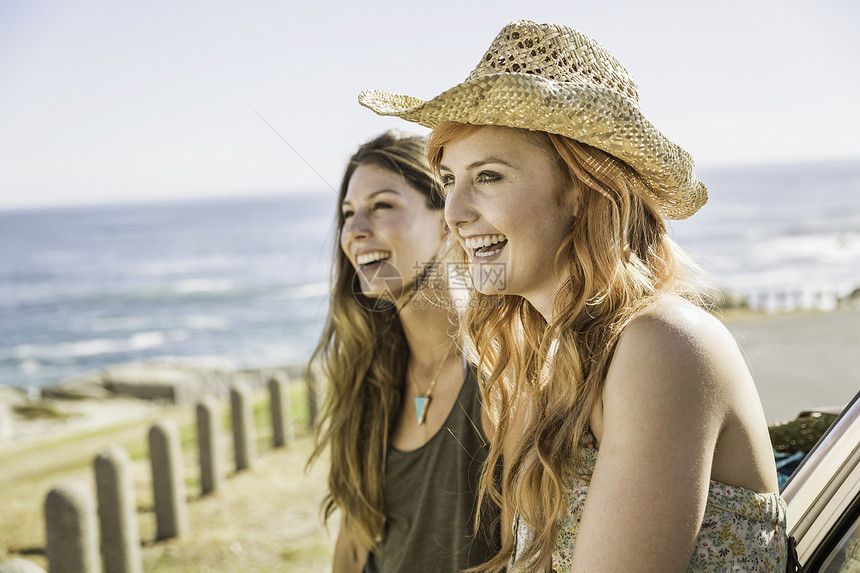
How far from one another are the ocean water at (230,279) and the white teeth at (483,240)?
27.6 inches

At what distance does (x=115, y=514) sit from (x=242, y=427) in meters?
2.91

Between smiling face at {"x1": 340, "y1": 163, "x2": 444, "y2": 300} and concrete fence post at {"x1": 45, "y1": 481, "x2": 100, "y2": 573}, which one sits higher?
smiling face at {"x1": 340, "y1": 163, "x2": 444, "y2": 300}

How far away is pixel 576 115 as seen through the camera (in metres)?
1.73

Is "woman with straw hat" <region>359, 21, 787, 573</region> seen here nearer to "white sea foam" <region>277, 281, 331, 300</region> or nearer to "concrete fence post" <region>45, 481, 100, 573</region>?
"concrete fence post" <region>45, 481, 100, 573</region>

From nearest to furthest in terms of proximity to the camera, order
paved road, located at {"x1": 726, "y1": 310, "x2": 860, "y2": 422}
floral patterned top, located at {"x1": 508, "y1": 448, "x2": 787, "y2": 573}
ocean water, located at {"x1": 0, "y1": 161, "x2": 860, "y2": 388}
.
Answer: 1. floral patterned top, located at {"x1": 508, "y1": 448, "x2": 787, "y2": 573}
2. paved road, located at {"x1": 726, "y1": 310, "x2": 860, "y2": 422}
3. ocean water, located at {"x1": 0, "y1": 161, "x2": 860, "y2": 388}

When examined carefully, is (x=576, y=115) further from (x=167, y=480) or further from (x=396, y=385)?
(x=167, y=480)

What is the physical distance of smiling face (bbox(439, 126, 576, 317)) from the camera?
1875mm

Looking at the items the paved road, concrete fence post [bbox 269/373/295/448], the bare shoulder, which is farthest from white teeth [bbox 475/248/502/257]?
concrete fence post [bbox 269/373/295/448]

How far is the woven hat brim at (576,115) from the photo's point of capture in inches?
67.9

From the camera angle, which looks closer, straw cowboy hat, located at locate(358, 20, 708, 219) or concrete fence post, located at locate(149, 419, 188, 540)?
straw cowboy hat, located at locate(358, 20, 708, 219)

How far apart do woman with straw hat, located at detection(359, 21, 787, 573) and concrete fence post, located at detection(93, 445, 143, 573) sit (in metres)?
3.69

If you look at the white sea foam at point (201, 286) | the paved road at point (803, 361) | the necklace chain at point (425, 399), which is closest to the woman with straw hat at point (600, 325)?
the necklace chain at point (425, 399)

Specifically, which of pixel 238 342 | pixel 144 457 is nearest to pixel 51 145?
pixel 238 342

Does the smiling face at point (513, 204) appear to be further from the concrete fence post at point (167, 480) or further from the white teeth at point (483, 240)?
the concrete fence post at point (167, 480)
